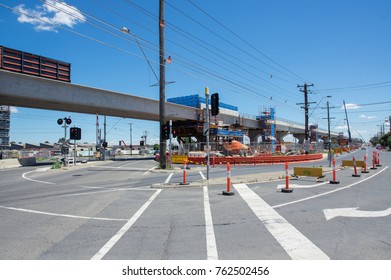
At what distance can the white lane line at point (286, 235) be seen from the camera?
15.6 feet

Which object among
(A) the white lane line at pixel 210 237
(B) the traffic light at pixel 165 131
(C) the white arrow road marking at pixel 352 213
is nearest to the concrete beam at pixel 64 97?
(B) the traffic light at pixel 165 131

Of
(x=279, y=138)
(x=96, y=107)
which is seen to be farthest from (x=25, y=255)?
(x=279, y=138)

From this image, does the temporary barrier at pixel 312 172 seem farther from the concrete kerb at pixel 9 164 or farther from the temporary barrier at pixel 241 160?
the concrete kerb at pixel 9 164

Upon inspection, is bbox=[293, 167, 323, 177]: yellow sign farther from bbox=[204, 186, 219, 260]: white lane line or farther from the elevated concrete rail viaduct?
the elevated concrete rail viaduct

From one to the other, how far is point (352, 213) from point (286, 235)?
115 inches

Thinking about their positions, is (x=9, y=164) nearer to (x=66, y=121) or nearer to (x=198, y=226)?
(x=66, y=121)

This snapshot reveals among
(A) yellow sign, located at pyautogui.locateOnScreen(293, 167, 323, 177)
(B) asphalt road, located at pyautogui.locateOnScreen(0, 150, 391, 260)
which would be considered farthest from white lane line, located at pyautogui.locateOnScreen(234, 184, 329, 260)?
(A) yellow sign, located at pyautogui.locateOnScreen(293, 167, 323, 177)

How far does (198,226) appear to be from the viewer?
6586 mm

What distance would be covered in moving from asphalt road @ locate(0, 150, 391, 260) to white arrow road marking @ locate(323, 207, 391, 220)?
1.0 inches

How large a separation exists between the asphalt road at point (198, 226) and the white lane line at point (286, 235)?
0.06 feet

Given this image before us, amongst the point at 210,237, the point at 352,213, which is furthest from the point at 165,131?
the point at 210,237

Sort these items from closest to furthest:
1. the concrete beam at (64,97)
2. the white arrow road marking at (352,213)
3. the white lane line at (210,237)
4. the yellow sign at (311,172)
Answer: the white lane line at (210,237)
the white arrow road marking at (352,213)
the yellow sign at (311,172)
the concrete beam at (64,97)

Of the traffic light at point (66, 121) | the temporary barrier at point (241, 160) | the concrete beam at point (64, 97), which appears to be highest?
the concrete beam at point (64, 97)
